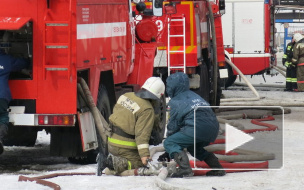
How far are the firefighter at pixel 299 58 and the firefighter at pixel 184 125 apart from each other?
16.1 meters

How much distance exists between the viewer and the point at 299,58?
84.1 ft

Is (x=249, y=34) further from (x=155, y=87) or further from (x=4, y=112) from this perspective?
(x=4, y=112)

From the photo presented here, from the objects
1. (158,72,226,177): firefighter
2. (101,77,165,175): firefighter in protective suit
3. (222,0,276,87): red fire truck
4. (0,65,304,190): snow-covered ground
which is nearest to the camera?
(0,65,304,190): snow-covered ground

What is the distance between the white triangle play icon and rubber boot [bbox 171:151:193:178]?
181 cm

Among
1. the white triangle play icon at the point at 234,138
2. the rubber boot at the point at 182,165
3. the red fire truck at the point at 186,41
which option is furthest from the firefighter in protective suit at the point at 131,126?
the red fire truck at the point at 186,41

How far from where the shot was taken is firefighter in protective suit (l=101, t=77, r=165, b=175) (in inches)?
380

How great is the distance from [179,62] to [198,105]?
7.24 m

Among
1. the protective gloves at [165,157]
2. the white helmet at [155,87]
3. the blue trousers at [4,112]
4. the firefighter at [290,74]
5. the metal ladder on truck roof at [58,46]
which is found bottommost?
the firefighter at [290,74]

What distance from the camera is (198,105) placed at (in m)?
9.45

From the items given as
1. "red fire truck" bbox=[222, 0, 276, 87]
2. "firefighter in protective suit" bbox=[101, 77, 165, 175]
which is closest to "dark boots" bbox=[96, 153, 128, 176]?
"firefighter in protective suit" bbox=[101, 77, 165, 175]

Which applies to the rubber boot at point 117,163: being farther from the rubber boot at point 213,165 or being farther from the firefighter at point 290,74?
the firefighter at point 290,74

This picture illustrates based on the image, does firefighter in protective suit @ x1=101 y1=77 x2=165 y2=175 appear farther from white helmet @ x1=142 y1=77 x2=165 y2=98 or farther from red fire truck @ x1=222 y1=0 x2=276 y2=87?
red fire truck @ x1=222 y1=0 x2=276 y2=87

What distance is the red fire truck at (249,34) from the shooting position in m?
25.9

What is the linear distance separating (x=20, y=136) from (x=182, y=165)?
295 cm
